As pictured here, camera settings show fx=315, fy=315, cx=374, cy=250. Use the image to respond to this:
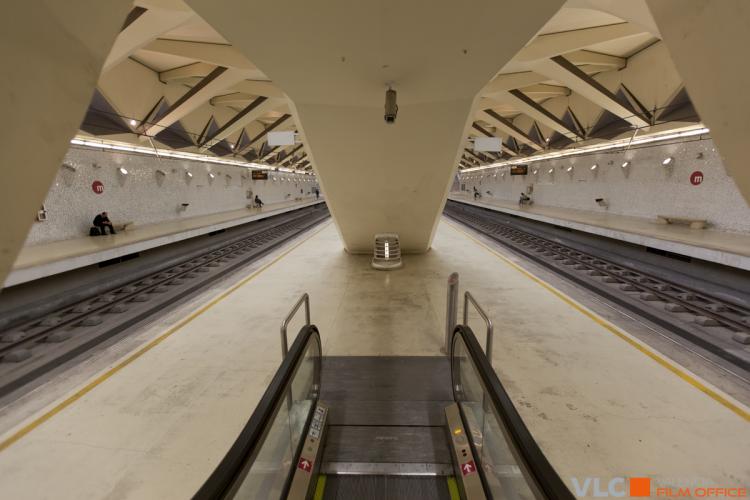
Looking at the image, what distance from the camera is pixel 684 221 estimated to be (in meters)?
10.1

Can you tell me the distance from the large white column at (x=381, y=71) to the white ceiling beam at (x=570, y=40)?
102 inches

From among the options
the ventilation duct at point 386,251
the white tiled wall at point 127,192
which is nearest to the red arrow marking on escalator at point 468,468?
the ventilation duct at point 386,251

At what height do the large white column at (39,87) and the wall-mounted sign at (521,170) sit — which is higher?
the wall-mounted sign at (521,170)

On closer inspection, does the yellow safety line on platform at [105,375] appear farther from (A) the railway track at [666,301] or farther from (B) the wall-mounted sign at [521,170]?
(B) the wall-mounted sign at [521,170]

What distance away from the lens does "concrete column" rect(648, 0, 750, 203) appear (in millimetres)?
1549

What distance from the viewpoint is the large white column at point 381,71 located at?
317cm

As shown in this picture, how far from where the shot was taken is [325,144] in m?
6.69

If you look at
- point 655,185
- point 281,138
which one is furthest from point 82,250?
point 655,185

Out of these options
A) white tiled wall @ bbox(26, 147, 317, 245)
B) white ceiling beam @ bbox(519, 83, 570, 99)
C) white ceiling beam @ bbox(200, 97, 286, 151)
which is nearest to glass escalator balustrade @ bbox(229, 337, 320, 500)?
white tiled wall @ bbox(26, 147, 317, 245)

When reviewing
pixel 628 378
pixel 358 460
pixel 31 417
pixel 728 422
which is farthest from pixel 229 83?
pixel 728 422

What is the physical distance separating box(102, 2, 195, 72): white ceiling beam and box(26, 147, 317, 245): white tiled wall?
4802mm

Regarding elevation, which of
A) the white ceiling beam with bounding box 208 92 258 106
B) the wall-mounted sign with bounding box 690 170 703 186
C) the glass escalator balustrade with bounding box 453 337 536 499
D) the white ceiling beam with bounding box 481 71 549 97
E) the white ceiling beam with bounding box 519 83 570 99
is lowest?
the glass escalator balustrade with bounding box 453 337 536 499

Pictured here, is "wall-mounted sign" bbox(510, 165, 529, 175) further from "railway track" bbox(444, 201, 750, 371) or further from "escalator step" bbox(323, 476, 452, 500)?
"escalator step" bbox(323, 476, 452, 500)

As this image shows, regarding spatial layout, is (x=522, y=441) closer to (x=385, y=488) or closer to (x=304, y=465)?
(x=385, y=488)
